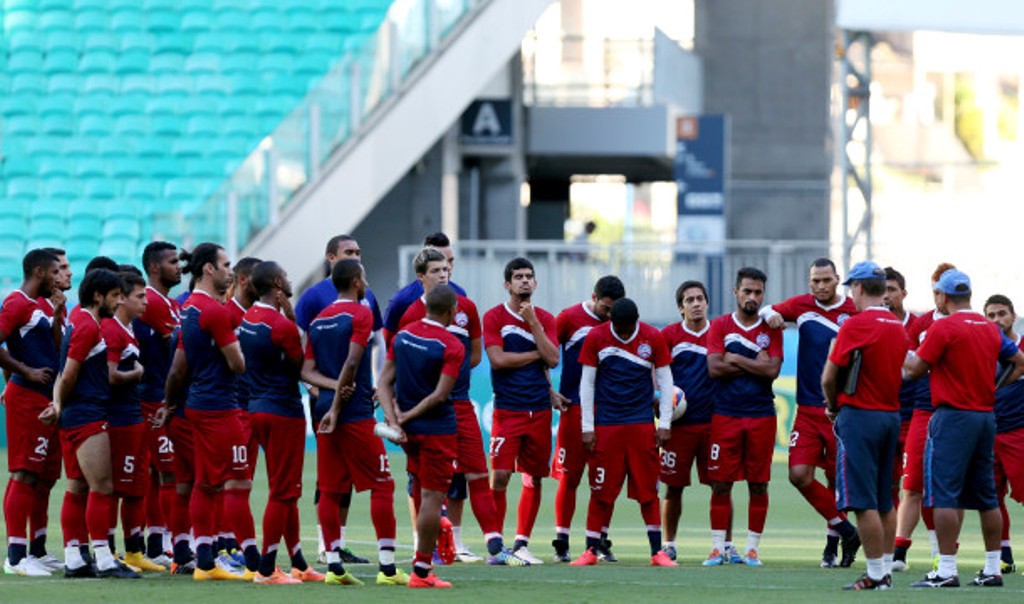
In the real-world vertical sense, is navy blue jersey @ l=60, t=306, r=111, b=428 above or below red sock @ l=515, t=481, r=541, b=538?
above

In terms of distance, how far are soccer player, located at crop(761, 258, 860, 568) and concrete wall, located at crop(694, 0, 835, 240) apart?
22.7m

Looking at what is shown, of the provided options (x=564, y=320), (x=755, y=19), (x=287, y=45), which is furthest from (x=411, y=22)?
(x=564, y=320)

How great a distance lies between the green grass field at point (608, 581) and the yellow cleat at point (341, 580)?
191mm

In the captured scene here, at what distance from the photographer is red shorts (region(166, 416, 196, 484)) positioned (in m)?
13.6

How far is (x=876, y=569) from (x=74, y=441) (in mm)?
5073

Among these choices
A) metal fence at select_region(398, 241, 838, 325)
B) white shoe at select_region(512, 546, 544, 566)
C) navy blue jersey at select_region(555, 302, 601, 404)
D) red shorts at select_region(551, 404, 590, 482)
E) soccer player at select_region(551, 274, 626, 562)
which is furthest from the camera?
metal fence at select_region(398, 241, 838, 325)

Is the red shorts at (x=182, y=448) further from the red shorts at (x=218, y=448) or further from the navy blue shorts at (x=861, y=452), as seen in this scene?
the navy blue shorts at (x=861, y=452)

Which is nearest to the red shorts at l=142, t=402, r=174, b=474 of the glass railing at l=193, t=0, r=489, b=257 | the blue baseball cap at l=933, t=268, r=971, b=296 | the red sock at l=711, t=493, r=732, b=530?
the red sock at l=711, t=493, r=732, b=530

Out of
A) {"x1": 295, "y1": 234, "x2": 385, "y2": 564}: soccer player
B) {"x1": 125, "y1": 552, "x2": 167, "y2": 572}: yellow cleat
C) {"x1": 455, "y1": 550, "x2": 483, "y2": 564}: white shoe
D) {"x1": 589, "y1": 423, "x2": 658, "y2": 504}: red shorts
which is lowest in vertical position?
{"x1": 455, "y1": 550, "x2": 483, "y2": 564}: white shoe

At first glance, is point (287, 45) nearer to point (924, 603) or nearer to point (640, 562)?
point (640, 562)

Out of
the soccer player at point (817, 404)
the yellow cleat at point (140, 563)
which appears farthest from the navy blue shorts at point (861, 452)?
the yellow cleat at point (140, 563)

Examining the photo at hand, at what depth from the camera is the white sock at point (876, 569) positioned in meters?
12.5

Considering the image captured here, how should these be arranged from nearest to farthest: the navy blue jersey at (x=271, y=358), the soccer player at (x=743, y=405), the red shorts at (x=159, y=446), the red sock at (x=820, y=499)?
the navy blue jersey at (x=271, y=358)
the red shorts at (x=159, y=446)
the red sock at (x=820, y=499)
the soccer player at (x=743, y=405)

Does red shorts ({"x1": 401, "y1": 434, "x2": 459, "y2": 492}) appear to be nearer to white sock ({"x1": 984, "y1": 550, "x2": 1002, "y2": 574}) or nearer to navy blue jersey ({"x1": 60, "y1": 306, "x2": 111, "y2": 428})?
navy blue jersey ({"x1": 60, "y1": 306, "x2": 111, "y2": 428})
